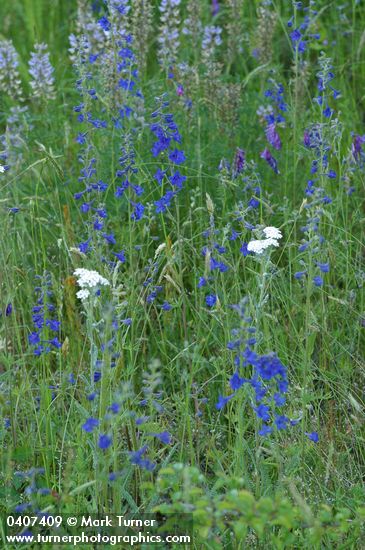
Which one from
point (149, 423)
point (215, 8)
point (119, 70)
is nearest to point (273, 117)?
point (119, 70)

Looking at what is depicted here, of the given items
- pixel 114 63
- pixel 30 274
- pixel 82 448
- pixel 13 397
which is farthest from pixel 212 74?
pixel 82 448

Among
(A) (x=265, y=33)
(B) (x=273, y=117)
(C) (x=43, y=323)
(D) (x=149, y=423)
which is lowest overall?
(D) (x=149, y=423)

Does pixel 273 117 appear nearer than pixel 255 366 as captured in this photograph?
No

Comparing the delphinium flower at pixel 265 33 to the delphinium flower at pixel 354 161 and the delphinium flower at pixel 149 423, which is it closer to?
the delphinium flower at pixel 354 161

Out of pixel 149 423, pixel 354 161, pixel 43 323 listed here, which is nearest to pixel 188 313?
pixel 43 323

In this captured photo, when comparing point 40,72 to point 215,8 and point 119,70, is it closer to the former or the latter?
point 119,70

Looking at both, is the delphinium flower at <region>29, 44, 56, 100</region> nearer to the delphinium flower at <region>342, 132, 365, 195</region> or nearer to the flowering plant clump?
the flowering plant clump

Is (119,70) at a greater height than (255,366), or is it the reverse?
(119,70)

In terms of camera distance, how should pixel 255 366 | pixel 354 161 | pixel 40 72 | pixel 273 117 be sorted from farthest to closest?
pixel 40 72 < pixel 273 117 < pixel 354 161 < pixel 255 366

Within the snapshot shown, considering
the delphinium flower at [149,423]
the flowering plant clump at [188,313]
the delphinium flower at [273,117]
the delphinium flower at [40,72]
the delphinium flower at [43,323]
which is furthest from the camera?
the delphinium flower at [40,72]

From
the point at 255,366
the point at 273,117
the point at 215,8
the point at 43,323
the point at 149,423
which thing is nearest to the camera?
the point at 255,366

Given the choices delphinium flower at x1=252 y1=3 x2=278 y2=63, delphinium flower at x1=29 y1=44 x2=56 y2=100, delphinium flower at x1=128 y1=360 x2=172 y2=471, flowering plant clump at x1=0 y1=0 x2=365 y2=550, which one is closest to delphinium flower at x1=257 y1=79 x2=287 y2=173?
flowering plant clump at x1=0 y1=0 x2=365 y2=550

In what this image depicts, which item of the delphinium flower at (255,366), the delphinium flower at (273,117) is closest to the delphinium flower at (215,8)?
the delphinium flower at (273,117)

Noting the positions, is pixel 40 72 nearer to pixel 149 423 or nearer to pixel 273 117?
pixel 273 117
